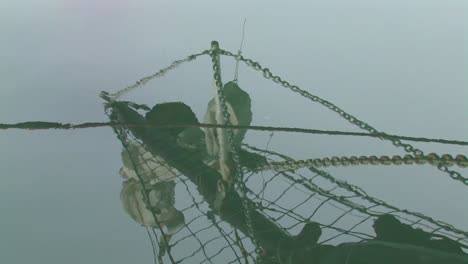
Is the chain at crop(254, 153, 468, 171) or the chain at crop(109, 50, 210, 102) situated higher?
the chain at crop(109, 50, 210, 102)

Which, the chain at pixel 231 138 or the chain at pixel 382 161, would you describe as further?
the chain at pixel 231 138

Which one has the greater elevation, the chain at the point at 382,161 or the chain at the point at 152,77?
the chain at the point at 152,77

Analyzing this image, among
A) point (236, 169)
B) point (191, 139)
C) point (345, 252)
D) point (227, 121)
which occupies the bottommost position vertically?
point (345, 252)

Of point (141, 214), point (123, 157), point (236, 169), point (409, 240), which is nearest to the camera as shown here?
point (409, 240)

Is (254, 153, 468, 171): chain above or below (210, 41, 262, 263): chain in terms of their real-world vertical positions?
below

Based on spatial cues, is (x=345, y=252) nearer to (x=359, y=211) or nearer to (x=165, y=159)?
(x=359, y=211)

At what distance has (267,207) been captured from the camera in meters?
1.91

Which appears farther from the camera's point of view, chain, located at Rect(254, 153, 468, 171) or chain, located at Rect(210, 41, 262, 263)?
chain, located at Rect(210, 41, 262, 263)

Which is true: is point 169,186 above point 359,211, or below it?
above

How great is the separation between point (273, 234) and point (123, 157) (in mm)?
1019

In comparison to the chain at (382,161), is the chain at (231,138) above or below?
above

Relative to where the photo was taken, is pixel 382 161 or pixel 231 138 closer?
pixel 382 161

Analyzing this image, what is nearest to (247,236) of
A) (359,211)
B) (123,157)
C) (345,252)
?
(359,211)

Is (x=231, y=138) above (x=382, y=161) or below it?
above
